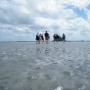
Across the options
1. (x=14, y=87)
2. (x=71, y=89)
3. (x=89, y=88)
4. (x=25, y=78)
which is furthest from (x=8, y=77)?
(x=89, y=88)

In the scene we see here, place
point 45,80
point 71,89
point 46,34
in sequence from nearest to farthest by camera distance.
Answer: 1. point 71,89
2. point 45,80
3. point 46,34

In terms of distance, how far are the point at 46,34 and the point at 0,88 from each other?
2939 centimetres

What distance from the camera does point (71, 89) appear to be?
11.9 ft

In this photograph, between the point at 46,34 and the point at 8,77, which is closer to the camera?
the point at 8,77

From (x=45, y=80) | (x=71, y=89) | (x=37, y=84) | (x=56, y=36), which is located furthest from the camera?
(x=56, y=36)

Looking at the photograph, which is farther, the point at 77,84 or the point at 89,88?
the point at 77,84

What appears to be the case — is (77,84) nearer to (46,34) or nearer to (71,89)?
(71,89)

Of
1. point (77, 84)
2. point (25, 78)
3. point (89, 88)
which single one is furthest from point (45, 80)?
point (89, 88)

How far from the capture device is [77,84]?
4.04 metres

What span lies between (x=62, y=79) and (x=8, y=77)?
1.74 m

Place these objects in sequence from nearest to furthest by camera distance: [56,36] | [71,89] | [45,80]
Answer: [71,89]
[45,80]
[56,36]

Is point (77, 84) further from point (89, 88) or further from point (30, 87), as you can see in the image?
point (30, 87)

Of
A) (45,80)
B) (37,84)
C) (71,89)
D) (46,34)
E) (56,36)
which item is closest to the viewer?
(71,89)

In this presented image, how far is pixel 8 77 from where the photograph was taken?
462 cm
